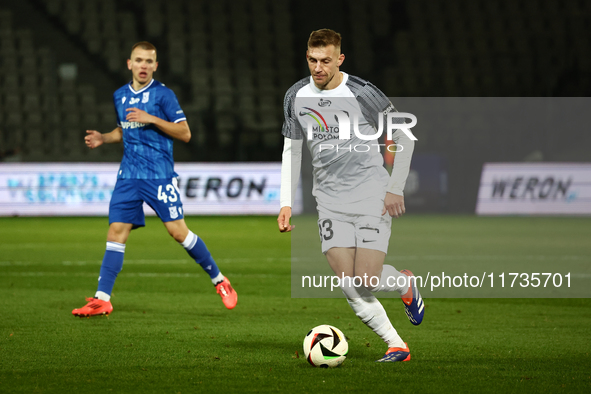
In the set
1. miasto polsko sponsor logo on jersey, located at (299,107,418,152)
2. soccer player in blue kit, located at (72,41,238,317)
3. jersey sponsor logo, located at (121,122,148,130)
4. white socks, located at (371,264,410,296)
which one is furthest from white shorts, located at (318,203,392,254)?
jersey sponsor logo, located at (121,122,148,130)

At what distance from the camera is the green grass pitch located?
12.4 feet

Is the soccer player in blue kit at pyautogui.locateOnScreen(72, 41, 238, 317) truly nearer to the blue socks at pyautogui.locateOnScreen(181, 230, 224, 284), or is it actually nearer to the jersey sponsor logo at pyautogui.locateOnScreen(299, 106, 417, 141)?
the blue socks at pyautogui.locateOnScreen(181, 230, 224, 284)

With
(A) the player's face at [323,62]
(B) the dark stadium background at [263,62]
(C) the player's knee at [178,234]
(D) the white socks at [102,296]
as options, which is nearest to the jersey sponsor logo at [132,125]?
(C) the player's knee at [178,234]

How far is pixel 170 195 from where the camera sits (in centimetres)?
601

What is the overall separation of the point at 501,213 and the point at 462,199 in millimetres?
1166

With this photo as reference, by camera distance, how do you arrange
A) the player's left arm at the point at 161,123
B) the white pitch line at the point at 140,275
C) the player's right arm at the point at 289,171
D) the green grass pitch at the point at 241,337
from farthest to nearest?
the white pitch line at the point at 140,275 → the player's left arm at the point at 161,123 → the player's right arm at the point at 289,171 → the green grass pitch at the point at 241,337

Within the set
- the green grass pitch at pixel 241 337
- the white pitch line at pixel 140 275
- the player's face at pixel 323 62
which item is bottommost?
the white pitch line at pixel 140 275

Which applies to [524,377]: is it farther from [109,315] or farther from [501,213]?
[501,213]

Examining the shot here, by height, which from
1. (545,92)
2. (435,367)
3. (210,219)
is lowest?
(210,219)

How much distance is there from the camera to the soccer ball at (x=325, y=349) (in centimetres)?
409

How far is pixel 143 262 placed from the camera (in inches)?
373

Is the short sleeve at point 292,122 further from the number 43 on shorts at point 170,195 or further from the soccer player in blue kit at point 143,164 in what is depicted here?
the number 43 on shorts at point 170,195

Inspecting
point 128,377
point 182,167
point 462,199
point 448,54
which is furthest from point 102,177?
point 128,377

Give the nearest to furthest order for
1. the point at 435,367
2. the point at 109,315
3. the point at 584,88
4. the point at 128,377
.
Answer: the point at 128,377 → the point at 435,367 → the point at 109,315 → the point at 584,88
